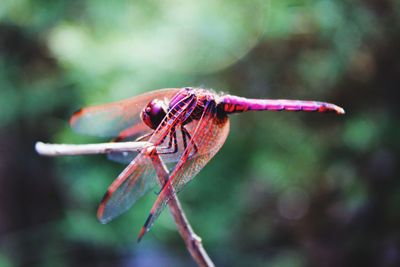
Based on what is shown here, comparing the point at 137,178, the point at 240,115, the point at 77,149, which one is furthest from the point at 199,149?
the point at 240,115

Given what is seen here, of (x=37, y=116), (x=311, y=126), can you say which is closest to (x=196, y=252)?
(x=311, y=126)

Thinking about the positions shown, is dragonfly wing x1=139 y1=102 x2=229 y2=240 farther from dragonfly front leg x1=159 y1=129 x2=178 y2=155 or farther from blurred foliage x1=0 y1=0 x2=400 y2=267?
blurred foliage x1=0 y1=0 x2=400 y2=267

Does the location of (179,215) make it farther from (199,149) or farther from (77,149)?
(77,149)

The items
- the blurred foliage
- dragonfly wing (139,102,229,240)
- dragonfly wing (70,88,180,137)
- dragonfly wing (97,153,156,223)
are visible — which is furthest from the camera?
the blurred foliage

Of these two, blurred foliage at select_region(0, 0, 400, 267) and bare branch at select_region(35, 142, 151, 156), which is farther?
blurred foliage at select_region(0, 0, 400, 267)

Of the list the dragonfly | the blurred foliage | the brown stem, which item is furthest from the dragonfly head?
the blurred foliage

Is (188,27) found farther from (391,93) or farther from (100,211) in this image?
(100,211)
